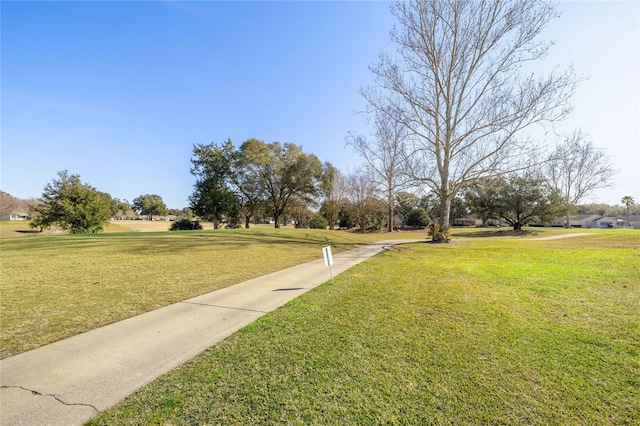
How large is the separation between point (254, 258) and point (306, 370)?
8543 millimetres

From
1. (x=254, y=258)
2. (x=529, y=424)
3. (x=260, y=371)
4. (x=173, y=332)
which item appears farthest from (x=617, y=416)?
(x=254, y=258)

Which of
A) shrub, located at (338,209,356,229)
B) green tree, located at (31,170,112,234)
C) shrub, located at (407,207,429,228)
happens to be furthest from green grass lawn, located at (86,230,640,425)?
shrub, located at (407,207,429,228)

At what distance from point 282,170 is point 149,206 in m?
95.0

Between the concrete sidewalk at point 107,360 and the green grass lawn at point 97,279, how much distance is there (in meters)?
0.49

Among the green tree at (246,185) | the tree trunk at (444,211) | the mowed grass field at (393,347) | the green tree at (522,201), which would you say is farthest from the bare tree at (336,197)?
the mowed grass field at (393,347)

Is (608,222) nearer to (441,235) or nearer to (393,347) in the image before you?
(441,235)

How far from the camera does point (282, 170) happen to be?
33531 millimetres

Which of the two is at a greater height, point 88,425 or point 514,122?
point 514,122

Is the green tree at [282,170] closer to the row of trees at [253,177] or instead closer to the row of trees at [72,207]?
the row of trees at [253,177]

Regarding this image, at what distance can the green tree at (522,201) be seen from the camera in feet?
110

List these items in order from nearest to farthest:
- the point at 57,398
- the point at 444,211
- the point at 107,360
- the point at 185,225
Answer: the point at 57,398
the point at 107,360
the point at 444,211
the point at 185,225

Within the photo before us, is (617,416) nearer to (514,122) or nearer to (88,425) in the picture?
(88,425)

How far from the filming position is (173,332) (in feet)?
12.8

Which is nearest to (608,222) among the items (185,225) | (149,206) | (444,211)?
(444,211)
